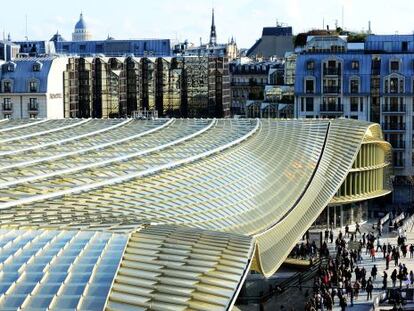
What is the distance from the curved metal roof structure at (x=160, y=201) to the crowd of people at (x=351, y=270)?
351 cm

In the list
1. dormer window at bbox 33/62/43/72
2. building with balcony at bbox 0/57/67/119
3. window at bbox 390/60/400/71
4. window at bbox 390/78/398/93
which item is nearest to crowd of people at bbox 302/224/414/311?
window at bbox 390/78/398/93

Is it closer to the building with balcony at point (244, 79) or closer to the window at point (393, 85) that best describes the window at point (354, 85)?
the window at point (393, 85)

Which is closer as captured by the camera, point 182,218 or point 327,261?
point 182,218

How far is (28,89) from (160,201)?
72410 mm

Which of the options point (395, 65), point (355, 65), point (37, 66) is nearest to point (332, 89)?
point (355, 65)

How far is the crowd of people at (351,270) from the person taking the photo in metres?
51.7

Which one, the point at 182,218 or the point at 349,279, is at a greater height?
the point at 182,218

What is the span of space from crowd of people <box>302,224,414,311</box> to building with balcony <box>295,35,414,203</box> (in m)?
24.0

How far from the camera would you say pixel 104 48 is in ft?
618

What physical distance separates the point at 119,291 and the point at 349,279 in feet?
105

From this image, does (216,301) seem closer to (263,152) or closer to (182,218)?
(182,218)

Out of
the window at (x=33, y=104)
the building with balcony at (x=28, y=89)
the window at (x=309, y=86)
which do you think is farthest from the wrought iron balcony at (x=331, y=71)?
the window at (x=33, y=104)

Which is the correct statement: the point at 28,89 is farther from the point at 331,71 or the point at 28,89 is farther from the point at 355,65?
the point at 355,65

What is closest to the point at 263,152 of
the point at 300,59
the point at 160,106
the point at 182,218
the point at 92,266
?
the point at 182,218
